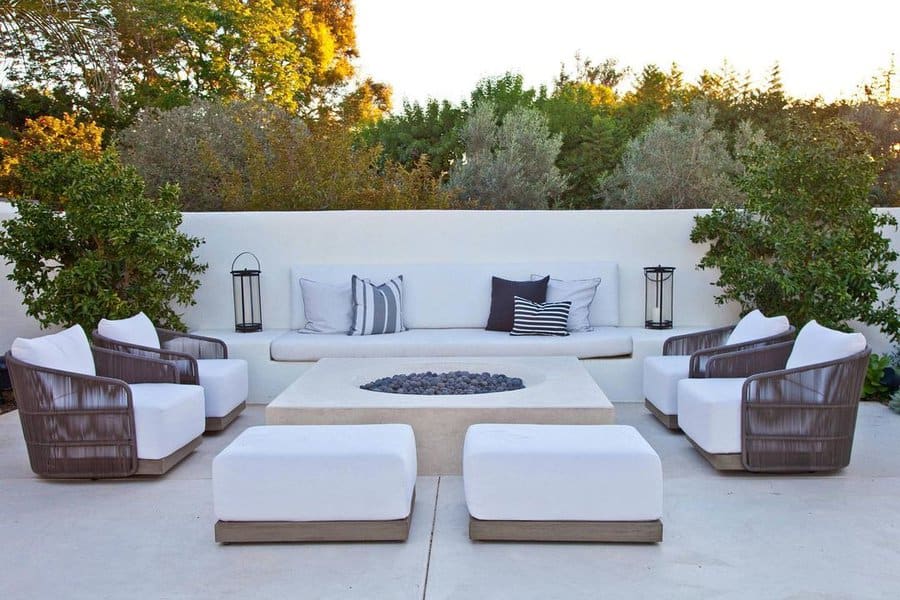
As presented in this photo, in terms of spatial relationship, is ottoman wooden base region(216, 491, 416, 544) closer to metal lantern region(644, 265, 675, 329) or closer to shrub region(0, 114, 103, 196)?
metal lantern region(644, 265, 675, 329)

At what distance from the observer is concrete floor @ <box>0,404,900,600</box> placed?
9.96 feet

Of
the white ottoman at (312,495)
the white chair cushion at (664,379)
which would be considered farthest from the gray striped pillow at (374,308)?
the white ottoman at (312,495)

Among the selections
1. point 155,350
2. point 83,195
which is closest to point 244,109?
point 83,195

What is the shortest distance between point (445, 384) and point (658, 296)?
2.77 meters

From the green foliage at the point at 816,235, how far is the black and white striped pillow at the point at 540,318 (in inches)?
50.8

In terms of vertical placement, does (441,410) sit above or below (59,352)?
below

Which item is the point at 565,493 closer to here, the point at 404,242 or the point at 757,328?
the point at 757,328

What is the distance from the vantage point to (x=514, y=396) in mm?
4555

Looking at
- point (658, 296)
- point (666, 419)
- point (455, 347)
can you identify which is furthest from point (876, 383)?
point (455, 347)

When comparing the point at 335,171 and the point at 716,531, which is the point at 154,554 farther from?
the point at 335,171

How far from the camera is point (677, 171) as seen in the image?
12367 mm

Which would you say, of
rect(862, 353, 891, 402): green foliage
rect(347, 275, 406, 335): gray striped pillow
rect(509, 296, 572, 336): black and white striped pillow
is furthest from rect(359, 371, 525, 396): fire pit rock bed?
rect(862, 353, 891, 402): green foliage

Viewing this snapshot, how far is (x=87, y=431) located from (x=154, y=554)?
1.16 meters

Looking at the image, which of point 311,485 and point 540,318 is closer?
point 311,485
